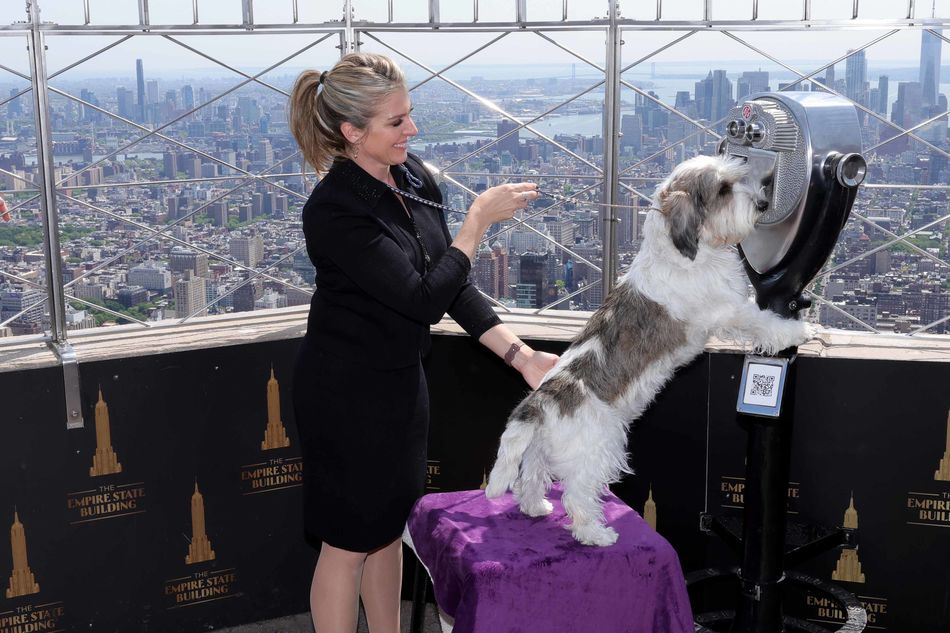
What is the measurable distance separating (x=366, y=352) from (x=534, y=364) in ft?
1.56

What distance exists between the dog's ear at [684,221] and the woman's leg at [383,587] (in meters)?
1.18

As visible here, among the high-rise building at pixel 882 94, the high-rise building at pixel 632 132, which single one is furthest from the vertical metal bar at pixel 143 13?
the high-rise building at pixel 882 94

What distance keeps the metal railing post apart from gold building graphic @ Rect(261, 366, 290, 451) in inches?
25.6

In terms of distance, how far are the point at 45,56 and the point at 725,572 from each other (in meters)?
2.71

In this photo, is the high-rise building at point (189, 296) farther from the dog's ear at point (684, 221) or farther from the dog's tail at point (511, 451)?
the dog's ear at point (684, 221)

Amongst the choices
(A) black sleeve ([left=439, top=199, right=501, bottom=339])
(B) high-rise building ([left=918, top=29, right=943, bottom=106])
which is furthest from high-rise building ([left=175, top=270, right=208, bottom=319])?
(B) high-rise building ([left=918, top=29, right=943, bottom=106])

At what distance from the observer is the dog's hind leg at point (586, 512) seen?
7.98ft

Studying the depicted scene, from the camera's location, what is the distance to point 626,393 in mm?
2514

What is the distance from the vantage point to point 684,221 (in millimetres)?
2428

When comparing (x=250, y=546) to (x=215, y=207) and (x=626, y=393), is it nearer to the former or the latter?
(x=215, y=207)

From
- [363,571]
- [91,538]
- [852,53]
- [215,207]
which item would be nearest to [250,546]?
[91,538]

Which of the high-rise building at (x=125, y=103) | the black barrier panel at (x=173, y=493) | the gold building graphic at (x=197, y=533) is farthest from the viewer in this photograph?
the high-rise building at (x=125, y=103)

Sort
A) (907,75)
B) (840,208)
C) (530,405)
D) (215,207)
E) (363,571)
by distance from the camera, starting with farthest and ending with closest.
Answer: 1. (215,207)
2. (907,75)
3. (363,571)
4. (530,405)
5. (840,208)

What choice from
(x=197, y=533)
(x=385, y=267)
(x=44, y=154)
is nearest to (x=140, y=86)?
(x=44, y=154)
